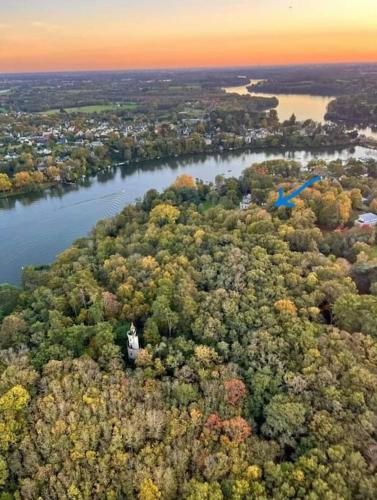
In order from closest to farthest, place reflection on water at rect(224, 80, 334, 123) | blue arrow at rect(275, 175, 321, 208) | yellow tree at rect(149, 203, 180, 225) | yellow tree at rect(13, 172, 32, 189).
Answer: yellow tree at rect(149, 203, 180, 225)
blue arrow at rect(275, 175, 321, 208)
yellow tree at rect(13, 172, 32, 189)
reflection on water at rect(224, 80, 334, 123)

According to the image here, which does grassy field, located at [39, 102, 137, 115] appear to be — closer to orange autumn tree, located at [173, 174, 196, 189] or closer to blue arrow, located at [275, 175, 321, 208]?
orange autumn tree, located at [173, 174, 196, 189]

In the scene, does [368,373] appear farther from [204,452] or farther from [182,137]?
[182,137]

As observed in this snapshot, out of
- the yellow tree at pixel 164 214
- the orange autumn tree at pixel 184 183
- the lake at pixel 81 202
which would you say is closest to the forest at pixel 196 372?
the yellow tree at pixel 164 214

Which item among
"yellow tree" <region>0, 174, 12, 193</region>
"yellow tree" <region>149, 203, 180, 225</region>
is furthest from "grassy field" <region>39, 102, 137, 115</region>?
"yellow tree" <region>149, 203, 180, 225</region>

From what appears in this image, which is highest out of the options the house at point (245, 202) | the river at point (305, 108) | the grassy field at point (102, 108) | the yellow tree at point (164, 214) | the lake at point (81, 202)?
the grassy field at point (102, 108)

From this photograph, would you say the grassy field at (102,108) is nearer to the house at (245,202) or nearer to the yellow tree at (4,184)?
the yellow tree at (4,184)

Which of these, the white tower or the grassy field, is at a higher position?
the grassy field
